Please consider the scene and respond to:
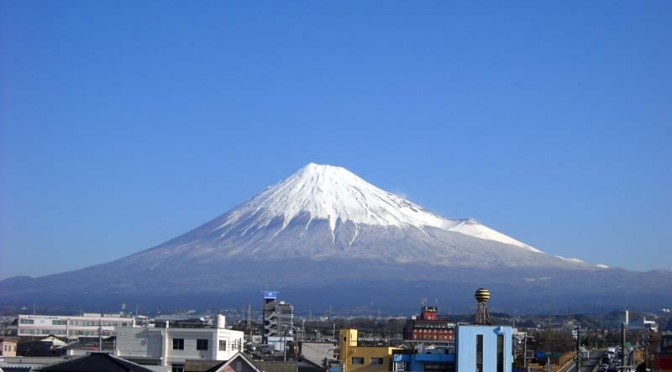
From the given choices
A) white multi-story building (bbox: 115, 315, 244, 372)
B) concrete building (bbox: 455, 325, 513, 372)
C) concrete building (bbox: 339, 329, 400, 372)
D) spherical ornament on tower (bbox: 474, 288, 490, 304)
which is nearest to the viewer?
concrete building (bbox: 455, 325, 513, 372)

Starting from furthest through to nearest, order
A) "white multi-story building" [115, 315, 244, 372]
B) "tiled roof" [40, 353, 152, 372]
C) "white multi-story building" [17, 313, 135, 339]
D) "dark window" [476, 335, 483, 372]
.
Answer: "white multi-story building" [17, 313, 135, 339] → "white multi-story building" [115, 315, 244, 372] → "dark window" [476, 335, 483, 372] → "tiled roof" [40, 353, 152, 372]

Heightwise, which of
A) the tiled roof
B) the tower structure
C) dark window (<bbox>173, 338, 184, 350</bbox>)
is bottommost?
the tiled roof

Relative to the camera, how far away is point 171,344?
35062 mm

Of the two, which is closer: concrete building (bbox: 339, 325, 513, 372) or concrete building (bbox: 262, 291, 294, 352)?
concrete building (bbox: 339, 325, 513, 372)

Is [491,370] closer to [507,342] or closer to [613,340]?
[507,342]

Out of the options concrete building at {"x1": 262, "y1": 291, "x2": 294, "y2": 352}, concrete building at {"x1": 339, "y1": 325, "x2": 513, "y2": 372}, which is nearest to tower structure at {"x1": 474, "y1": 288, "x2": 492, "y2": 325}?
concrete building at {"x1": 339, "y1": 325, "x2": 513, "y2": 372}

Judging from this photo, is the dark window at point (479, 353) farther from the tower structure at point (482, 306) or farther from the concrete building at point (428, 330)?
the concrete building at point (428, 330)

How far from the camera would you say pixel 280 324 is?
294ft

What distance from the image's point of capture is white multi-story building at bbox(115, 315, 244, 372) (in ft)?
114

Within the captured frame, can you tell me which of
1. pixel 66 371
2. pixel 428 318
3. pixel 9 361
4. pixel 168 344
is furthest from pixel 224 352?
pixel 428 318

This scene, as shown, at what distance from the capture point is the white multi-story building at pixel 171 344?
34.9m

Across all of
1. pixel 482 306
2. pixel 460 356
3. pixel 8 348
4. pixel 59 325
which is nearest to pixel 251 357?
pixel 460 356

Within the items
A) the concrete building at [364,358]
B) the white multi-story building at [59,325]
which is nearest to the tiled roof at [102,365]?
the concrete building at [364,358]

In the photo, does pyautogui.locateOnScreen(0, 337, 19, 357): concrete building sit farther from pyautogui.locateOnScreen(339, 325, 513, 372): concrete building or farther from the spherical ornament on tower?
the spherical ornament on tower
